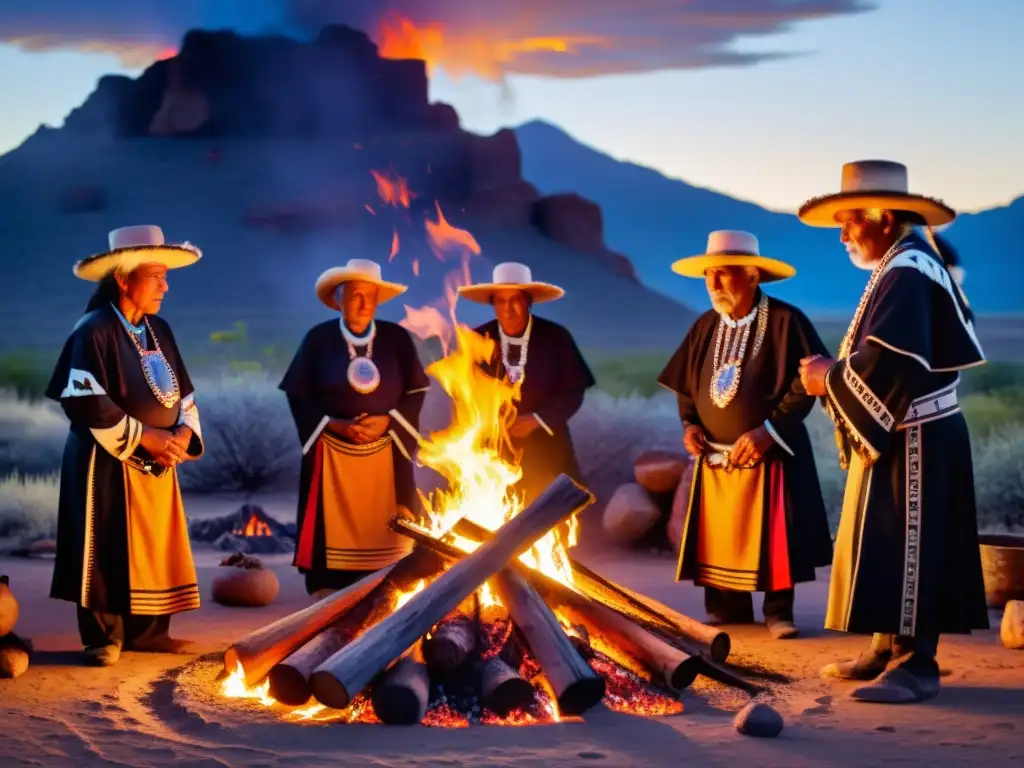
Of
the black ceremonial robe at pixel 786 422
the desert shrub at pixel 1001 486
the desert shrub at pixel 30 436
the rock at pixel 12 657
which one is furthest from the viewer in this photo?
the desert shrub at pixel 30 436

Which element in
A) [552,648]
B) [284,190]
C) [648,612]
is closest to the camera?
[552,648]

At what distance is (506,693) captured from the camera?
548 cm

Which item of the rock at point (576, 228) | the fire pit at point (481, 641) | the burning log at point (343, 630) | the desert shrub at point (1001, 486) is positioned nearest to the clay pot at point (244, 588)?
the fire pit at point (481, 641)

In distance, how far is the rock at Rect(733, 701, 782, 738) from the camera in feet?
17.0

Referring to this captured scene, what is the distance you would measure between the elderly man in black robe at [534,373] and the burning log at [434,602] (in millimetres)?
2121

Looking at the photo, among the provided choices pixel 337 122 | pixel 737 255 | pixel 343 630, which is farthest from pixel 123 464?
pixel 337 122

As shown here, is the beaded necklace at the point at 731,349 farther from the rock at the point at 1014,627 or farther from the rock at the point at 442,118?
the rock at the point at 442,118

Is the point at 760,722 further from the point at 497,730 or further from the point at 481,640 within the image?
the point at 481,640

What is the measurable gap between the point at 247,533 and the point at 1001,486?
24.3 feet

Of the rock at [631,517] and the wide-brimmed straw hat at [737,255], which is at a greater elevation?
the wide-brimmed straw hat at [737,255]

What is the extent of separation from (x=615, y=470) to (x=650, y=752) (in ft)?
29.4

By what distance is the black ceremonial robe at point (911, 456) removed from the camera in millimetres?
5711

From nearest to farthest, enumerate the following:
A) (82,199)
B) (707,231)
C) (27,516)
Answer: (27,516) → (707,231) → (82,199)

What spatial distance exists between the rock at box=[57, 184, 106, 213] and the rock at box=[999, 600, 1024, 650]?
39.3m
